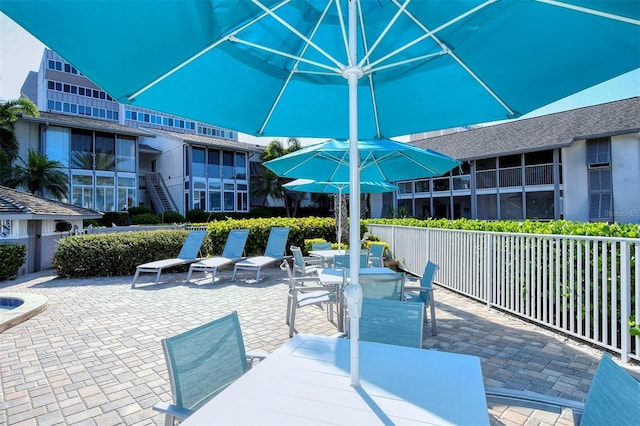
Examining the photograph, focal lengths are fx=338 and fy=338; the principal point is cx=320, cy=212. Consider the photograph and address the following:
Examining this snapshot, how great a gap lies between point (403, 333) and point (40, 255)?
12.3 m

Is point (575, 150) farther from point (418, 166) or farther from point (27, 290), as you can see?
point (27, 290)

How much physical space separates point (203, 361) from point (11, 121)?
24854mm

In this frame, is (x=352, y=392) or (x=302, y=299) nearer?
(x=352, y=392)

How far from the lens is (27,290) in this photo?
7.80 metres

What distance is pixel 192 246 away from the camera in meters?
9.57

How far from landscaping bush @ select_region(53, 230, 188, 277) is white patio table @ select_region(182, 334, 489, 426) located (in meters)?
8.93

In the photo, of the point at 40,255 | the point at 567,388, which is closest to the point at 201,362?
the point at 567,388

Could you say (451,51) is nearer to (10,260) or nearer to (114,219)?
(10,260)

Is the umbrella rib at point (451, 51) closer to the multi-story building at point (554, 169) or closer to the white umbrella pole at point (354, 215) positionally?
the white umbrella pole at point (354, 215)

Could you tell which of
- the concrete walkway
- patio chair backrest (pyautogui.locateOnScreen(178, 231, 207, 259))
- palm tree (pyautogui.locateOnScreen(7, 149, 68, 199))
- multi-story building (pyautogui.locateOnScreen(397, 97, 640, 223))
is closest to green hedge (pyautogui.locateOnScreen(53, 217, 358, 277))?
patio chair backrest (pyautogui.locateOnScreen(178, 231, 207, 259))

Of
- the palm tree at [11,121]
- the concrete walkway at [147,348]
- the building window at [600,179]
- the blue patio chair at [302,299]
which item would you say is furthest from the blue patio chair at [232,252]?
the building window at [600,179]

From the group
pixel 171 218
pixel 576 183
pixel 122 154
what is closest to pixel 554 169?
pixel 576 183

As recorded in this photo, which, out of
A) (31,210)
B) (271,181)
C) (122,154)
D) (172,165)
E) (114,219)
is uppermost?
(122,154)

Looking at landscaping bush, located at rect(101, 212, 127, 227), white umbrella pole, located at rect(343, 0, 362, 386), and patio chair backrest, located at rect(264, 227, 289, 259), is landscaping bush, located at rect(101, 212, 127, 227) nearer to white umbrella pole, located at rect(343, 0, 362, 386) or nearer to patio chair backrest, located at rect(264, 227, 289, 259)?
patio chair backrest, located at rect(264, 227, 289, 259)
